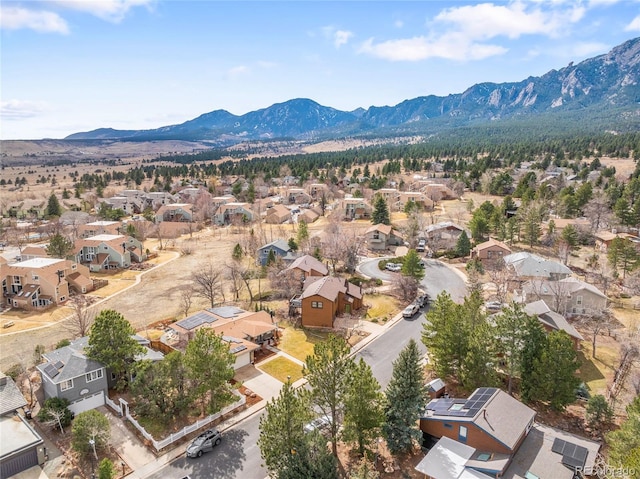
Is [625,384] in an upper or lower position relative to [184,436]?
lower

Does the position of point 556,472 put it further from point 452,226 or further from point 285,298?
point 452,226

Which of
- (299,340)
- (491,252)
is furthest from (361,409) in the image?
(491,252)

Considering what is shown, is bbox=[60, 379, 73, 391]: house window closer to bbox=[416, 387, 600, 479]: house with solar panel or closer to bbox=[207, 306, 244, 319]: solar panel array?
bbox=[207, 306, 244, 319]: solar panel array

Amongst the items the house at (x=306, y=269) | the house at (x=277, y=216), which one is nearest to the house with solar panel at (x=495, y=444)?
the house at (x=306, y=269)

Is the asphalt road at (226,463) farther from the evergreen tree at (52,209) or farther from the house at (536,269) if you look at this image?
the evergreen tree at (52,209)

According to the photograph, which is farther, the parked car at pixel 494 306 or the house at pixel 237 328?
the parked car at pixel 494 306

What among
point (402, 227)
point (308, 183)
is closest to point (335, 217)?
point (402, 227)
